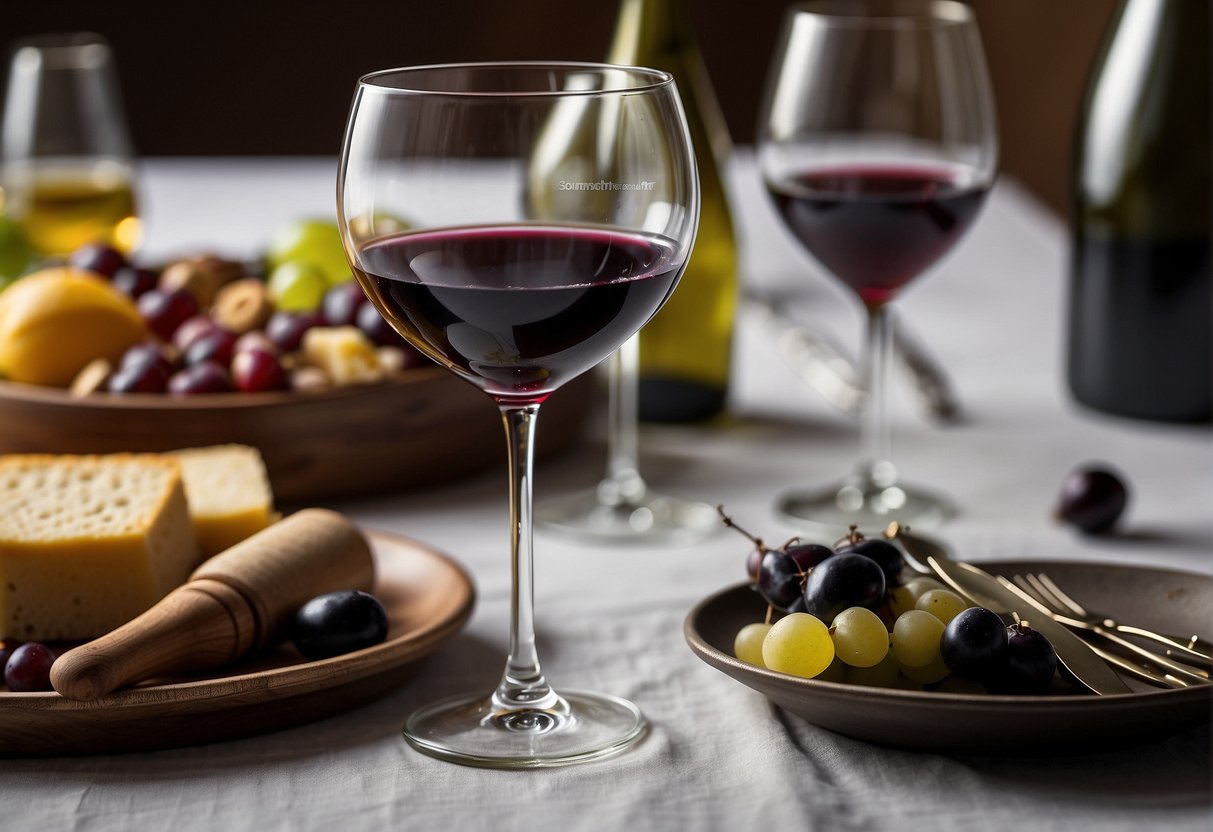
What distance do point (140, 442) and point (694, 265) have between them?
57cm

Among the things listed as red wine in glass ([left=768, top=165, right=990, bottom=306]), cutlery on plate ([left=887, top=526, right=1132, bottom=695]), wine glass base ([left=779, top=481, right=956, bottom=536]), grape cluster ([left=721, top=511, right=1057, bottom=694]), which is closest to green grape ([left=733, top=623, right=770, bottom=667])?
grape cluster ([left=721, top=511, right=1057, bottom=694])

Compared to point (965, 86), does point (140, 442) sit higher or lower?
lower

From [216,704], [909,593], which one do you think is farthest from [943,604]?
[216,704]

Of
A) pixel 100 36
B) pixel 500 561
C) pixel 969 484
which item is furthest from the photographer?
pixel 100 36

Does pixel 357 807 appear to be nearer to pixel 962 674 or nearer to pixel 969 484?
pixel 962 674

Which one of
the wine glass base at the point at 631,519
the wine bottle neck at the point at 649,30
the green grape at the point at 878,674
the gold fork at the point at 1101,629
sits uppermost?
the wine bottle neck at the point at 649,30

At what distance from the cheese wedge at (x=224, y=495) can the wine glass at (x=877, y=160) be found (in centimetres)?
43

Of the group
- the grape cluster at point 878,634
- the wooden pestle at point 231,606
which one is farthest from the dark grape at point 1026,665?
the wooden pestle at point 231,606

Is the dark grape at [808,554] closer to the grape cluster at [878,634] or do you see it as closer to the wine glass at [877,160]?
the grape cluster at [878,634]

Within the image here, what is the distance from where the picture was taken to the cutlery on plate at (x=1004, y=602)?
71 cm

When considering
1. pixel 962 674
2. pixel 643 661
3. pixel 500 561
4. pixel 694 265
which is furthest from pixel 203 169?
pixel 962 674

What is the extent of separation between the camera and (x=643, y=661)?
869mm

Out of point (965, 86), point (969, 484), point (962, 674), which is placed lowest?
point (969, 484)

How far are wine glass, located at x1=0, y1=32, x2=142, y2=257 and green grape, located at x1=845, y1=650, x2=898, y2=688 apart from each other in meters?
1.23
